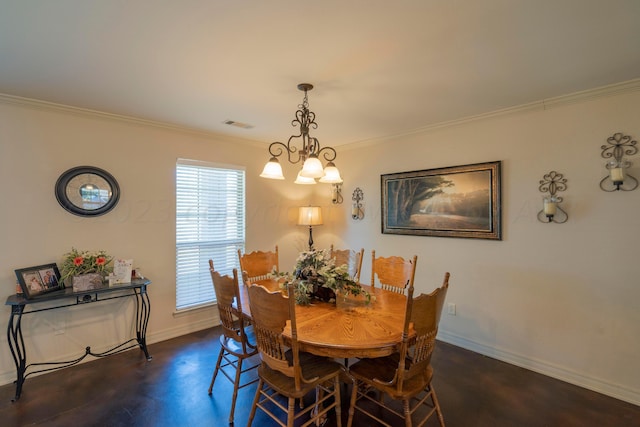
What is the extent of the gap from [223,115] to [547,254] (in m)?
3.50

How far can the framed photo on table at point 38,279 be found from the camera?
250 centimetres

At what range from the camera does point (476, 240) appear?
3.20 m

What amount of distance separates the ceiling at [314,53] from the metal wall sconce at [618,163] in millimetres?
499

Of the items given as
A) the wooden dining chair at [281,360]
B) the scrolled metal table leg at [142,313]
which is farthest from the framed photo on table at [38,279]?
the wooden dining chair at [281,360]

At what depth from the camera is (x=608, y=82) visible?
7.73 feet

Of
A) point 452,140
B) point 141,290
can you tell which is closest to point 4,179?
point 141,290

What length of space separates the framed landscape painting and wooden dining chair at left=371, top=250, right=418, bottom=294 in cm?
80

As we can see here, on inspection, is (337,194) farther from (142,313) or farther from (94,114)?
(94,114)

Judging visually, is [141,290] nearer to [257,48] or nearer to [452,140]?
[257,48]

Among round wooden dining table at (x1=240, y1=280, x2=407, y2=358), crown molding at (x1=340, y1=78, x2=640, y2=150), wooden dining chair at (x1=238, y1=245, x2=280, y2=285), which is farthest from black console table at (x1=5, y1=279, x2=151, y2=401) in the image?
crown molding at (x1=340, y1=78, x2=640, y2=150)

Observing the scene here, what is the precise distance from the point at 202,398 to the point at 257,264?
1.35 m

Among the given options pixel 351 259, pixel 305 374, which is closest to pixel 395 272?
pixel 351 259

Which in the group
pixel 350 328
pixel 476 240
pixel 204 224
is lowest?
pixel 350 328

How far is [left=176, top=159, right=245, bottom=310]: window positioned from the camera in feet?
12.1
